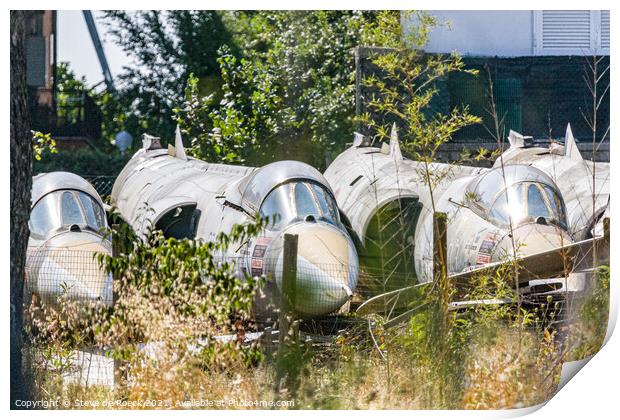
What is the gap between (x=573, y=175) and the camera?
710 centimetres

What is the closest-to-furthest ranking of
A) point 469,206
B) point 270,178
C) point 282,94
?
1. point 270,178
2. point 469,206
3. point 282,94

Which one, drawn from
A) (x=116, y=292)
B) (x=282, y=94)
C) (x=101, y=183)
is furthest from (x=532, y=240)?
(x=101, y=183)

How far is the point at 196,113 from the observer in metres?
7.04

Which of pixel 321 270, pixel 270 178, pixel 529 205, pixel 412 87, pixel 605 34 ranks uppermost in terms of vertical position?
pixel 605 34

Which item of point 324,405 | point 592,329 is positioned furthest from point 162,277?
point 592,329

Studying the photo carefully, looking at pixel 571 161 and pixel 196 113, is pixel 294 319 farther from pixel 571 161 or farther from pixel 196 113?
pixel 571 161

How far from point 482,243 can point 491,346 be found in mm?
761

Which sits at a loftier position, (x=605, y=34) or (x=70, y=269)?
(x=605, y=34)

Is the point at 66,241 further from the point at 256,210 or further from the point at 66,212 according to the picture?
the point at 256,210

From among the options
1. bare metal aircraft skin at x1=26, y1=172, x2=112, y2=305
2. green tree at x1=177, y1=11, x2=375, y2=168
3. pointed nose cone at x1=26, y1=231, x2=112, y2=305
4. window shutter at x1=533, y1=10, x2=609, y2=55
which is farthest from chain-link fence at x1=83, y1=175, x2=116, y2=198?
window shutter at x1=533, y1=10, x2=609, y2=55

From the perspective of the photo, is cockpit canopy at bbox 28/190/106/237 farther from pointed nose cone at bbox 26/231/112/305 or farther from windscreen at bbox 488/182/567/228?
windscreen at bbox 488/182/567/228

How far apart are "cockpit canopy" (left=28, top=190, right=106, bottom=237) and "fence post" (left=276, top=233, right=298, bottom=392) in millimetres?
1378

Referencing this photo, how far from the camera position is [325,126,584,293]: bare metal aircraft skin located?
6.77m

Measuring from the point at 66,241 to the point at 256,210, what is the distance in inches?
51.1
